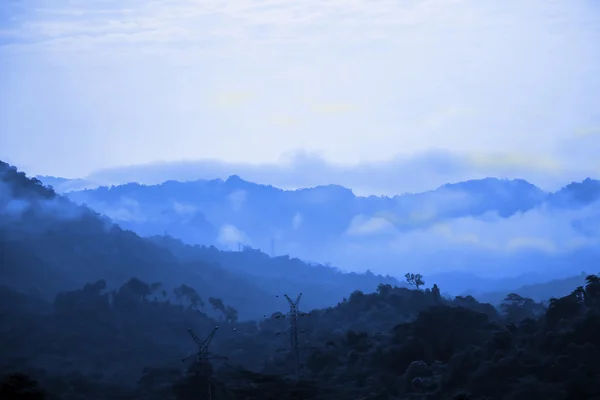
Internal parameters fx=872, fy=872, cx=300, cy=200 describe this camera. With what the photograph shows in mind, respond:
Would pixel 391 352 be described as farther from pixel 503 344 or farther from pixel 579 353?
pixel 579 353

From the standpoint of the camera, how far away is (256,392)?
156 metres

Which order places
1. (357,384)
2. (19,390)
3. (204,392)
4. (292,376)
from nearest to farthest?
(19,390) < (204,392) < (357,384) < (292,376)

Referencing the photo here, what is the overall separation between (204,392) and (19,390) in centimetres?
3170

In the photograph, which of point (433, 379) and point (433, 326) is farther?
point (433, 326)

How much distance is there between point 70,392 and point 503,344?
88054 millimetres

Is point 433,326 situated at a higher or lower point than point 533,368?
higher

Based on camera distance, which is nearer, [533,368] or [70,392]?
[533,368]

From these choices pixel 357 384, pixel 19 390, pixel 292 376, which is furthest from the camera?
pixel 292 376

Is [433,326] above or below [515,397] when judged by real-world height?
above

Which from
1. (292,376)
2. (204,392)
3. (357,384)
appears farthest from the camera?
(292,376)

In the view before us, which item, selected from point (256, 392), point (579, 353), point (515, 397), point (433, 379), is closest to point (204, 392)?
point (256, 392)

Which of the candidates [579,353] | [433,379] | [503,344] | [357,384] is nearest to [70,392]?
→ [357,384]

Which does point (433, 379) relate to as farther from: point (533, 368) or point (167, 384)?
point (167, 384)

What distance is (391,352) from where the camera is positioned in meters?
175
